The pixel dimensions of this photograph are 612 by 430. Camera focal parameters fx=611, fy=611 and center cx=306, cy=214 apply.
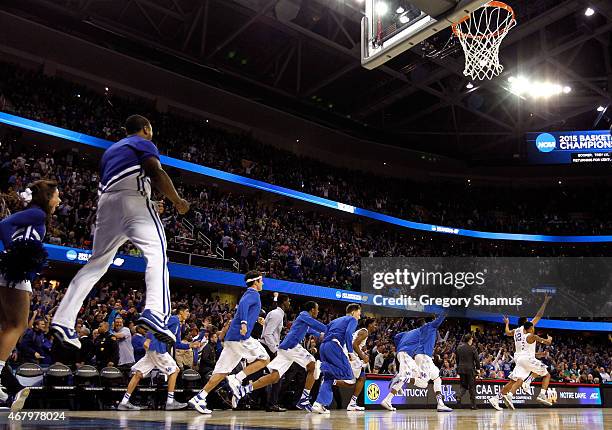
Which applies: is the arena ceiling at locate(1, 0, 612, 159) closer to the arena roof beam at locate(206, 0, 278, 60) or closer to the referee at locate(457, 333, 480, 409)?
the arena roof beam at locate(206, 0, 278, 60)

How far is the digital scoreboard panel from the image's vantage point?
3288 cm

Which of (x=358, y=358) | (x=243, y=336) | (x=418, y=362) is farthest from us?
(x=418, y=362)

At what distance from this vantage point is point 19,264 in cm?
502

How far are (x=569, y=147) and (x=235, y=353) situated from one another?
28.6 meters

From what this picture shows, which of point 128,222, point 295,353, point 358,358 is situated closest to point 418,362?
point 358,358

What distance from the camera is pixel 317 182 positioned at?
33.1 m

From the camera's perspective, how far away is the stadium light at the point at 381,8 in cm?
1016

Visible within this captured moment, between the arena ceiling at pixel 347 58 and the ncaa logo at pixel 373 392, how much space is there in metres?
13.6

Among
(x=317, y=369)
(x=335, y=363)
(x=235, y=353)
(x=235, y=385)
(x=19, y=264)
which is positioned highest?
(x=19, y=264)

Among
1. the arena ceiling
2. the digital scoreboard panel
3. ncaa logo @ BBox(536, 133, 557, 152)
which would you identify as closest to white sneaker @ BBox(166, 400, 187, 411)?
the arena ceiling

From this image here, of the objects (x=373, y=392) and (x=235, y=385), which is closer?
(x=235, y=385)

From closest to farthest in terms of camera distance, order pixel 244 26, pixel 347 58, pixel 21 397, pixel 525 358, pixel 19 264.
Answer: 1. pixel 19 264
2. pixel 21 397
3. pixel 525 358
4. pixel 244 26
5. pixel 347 58

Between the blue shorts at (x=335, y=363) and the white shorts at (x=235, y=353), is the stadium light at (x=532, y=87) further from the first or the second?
the white shorts at (x=235, y=353)

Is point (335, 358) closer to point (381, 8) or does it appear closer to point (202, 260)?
point (381, 8)
